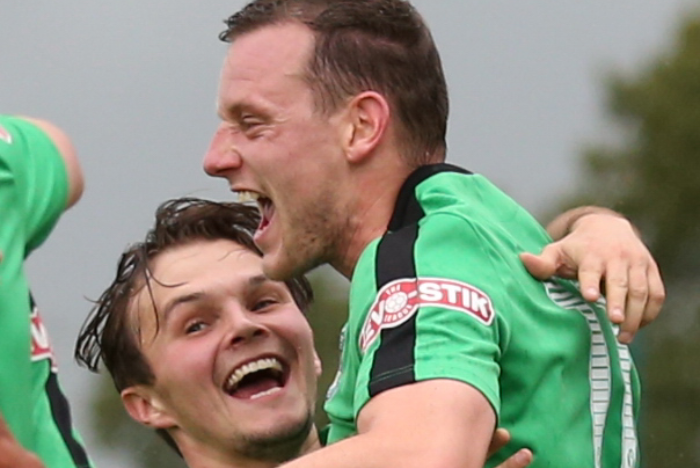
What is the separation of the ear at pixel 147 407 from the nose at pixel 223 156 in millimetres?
938

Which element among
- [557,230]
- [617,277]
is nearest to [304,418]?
[557,230]

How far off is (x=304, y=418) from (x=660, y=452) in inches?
190

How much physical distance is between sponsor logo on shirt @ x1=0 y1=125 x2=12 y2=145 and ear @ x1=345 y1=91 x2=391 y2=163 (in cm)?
51

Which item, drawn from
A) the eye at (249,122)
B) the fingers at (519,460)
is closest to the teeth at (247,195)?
the eye at (249,122)

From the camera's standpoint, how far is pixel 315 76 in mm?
2965

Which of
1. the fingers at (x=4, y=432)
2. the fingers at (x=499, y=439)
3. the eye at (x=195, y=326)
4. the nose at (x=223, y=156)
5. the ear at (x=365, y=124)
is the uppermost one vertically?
the ear at (x=365, y=124)

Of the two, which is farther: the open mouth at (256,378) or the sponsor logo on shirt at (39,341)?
the open mouth at (256,378)

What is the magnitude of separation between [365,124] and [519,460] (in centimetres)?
60

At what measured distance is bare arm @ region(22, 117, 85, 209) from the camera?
9.95ft

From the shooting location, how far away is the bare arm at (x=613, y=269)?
276cm

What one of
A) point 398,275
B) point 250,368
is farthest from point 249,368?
point 398,275

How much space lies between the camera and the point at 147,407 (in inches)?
154

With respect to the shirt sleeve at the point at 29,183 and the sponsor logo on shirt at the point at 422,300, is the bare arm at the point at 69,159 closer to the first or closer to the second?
the shirt sleeve at the point at 29,183

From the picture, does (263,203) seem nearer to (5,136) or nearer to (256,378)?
(5,136)
